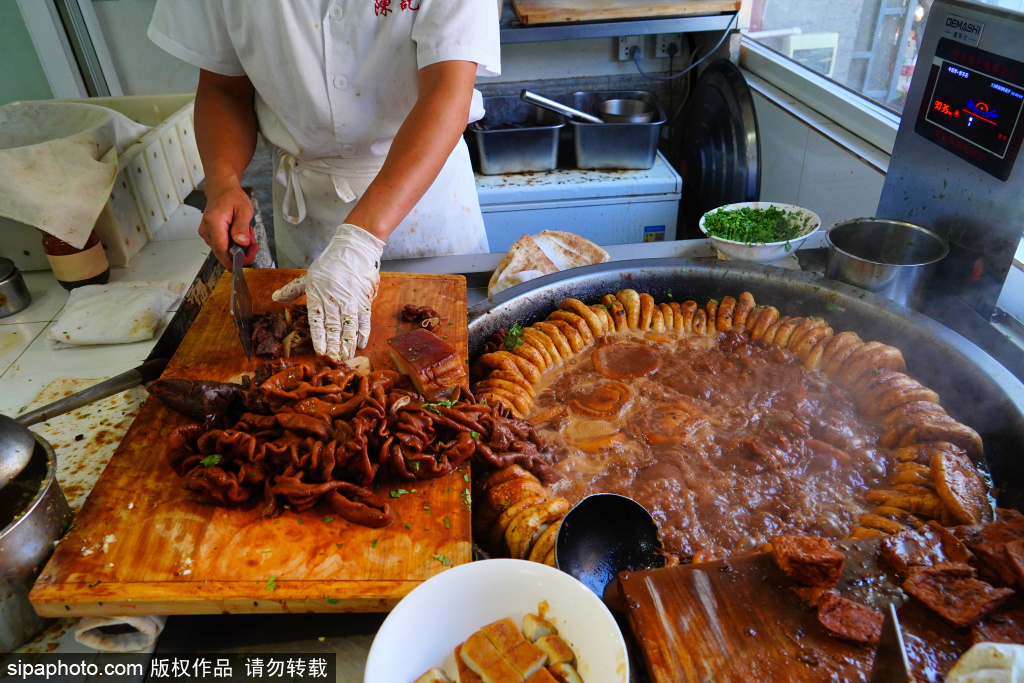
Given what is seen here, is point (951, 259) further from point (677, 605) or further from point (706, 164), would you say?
point (706, 164)

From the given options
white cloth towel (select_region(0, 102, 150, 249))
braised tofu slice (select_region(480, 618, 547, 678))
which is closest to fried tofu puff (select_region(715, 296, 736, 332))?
braised tofu slice (select_region(480, 618, 547, 678))

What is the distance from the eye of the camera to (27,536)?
5.74 ft

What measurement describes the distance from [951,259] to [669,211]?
3542 millimetres

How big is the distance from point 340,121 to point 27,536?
257 cm

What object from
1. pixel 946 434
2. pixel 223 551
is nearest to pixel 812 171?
pixel 946 434

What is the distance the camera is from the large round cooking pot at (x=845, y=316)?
243 centimetres

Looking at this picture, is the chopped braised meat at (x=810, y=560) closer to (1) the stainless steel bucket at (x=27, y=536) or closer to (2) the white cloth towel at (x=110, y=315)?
(1) the stainless steel bucket at (x=27, y=536)

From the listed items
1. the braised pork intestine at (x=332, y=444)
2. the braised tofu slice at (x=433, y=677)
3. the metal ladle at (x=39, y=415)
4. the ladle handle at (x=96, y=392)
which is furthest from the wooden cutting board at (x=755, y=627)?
the ladle handle at (x=96, y=392)

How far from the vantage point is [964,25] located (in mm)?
2773

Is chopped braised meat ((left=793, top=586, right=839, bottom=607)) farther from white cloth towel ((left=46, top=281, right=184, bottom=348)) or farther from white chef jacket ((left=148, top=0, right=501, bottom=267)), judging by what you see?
white cloth towel ((left=46, top=281, right=184, bottom=348))

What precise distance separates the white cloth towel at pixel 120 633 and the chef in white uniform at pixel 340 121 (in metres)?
1.19

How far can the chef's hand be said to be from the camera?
2.90 metres

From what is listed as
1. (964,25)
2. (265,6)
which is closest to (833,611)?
(964,25)

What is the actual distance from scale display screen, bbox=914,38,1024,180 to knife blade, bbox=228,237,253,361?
335 centimetres
